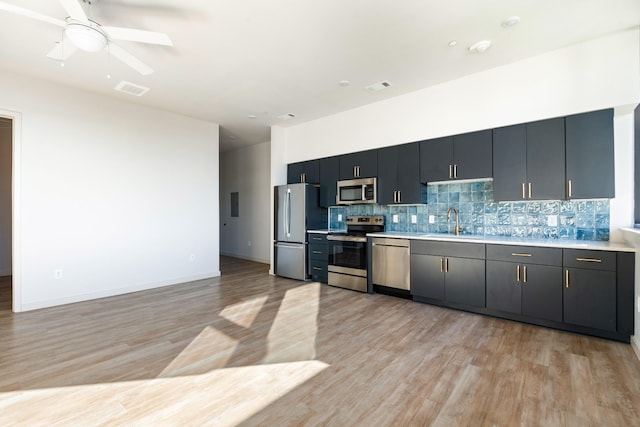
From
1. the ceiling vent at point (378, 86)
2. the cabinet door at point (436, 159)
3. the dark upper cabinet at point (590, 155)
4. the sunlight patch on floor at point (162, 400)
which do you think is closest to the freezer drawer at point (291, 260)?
the cabinet door at point (436, 159)

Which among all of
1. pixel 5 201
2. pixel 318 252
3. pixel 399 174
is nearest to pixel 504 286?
pixel 399 174

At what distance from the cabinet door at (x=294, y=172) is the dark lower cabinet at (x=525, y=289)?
362 centimetres

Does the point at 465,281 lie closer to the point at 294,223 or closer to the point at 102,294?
the point at 294,223

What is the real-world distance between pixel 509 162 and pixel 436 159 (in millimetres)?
868

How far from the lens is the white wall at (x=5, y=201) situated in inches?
224

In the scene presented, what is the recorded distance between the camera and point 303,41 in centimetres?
302

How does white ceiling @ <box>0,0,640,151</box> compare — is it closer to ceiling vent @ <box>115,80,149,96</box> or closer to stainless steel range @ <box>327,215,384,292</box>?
ceiling vent @ <box>115,80,149,96</box>

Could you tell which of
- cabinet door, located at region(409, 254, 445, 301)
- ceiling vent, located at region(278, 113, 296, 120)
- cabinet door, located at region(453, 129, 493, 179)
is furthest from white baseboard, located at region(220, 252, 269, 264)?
cabinet door, located at region(453, 129, 493, 179)

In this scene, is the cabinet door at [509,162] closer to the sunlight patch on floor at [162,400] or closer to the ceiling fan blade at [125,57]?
→ the sunlight patch on floor at [162,400]

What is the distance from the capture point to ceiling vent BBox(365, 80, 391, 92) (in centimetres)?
401

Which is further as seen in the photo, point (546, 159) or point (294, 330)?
point (546, 159)

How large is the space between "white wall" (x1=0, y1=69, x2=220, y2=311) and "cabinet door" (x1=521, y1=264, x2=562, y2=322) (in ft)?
16.2

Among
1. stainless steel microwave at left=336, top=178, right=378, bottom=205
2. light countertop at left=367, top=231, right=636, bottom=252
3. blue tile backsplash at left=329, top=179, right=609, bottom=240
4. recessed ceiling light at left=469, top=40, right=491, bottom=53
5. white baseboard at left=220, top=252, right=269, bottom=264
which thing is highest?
recessed ceiling light at left=469, top=40, right=491, bottom=53

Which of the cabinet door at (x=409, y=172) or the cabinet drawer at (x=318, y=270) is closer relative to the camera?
the cabinet door at (x=409, y=172)
